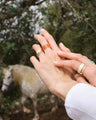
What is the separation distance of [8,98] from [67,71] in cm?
170

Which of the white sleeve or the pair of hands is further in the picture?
the pair of hands

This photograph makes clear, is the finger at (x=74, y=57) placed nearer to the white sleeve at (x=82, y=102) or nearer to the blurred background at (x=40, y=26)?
the white sleeve at (x=82, y=102)

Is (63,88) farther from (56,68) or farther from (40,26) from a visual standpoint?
(40,26)

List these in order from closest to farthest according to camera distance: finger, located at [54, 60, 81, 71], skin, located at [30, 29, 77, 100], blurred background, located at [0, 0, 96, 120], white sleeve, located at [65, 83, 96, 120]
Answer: white sleeve, located at [65, 83, 96, 120], skin, located at [30, 29, 77, 100], finger, located at [54, 60, 81, 71], blurred background, located at [0, 0, 96, 120]

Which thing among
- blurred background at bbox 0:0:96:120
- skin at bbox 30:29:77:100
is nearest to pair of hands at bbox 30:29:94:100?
skin at bbox 30:29:77:100

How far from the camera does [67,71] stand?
990 mm

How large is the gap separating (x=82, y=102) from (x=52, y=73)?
270 mm

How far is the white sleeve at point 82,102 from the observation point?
0.66 metres

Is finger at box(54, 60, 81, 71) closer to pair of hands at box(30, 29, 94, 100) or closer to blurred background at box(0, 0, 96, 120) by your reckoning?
pair of hands at box(30, 29, 94, 100)

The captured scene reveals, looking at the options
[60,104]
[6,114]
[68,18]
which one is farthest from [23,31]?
[60,104]

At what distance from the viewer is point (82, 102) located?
66 centimetres

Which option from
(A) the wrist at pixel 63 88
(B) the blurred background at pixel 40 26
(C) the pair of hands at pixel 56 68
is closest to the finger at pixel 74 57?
(C) the pair of hands at pixel 56 68

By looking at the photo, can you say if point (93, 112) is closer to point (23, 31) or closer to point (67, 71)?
point (67, 71)

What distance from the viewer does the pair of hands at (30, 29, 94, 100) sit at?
0.78 m
